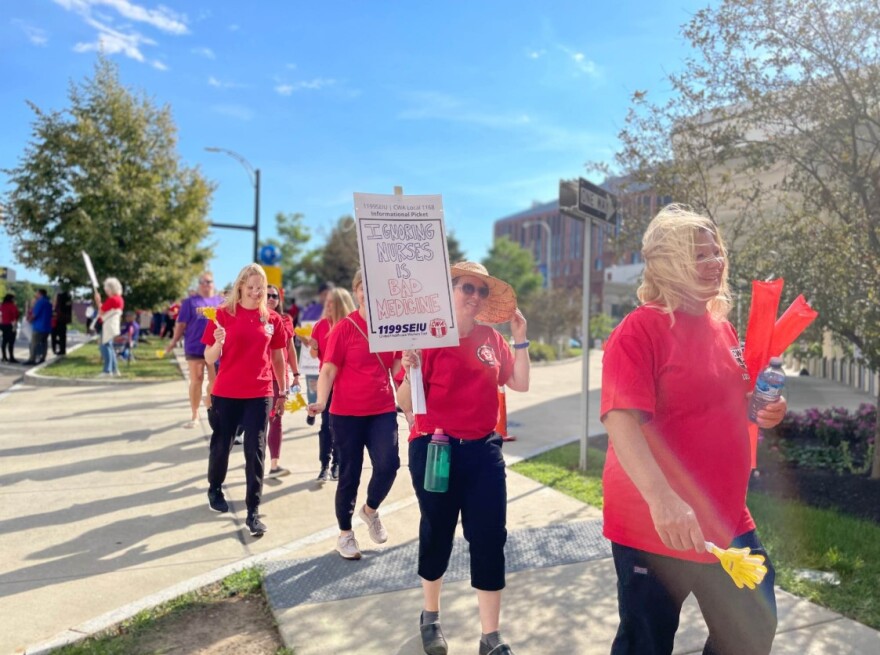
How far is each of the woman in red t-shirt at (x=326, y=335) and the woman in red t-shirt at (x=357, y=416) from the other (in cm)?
130

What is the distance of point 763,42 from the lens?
5859 millimetres

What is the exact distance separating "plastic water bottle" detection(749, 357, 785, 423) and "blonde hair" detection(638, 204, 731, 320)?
0.97 ft

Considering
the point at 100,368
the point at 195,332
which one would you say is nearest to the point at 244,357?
the point at 195,332

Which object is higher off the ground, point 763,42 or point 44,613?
point 763,42

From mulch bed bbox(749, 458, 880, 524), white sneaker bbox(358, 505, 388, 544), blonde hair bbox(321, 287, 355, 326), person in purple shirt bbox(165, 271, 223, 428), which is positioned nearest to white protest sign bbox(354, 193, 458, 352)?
white sneaker bbox(358, 505, 388, 544)

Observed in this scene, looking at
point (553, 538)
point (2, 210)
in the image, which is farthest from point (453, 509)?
point (2, 210)

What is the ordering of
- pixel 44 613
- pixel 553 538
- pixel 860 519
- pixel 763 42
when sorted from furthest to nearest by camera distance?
pixel 763 42
pixel 860 519
pixel 553 538
pixel 44 613

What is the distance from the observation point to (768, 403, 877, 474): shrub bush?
6.89m

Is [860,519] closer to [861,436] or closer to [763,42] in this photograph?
[861,436]

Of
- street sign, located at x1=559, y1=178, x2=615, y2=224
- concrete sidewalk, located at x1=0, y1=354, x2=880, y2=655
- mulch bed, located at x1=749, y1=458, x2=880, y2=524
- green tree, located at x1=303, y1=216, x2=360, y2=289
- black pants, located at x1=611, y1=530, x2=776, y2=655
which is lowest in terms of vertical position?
concrete sidewalk, located at x1=0, y1=354, x2=880, y2=655

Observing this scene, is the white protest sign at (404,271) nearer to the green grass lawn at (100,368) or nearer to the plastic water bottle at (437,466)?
the plastic water bottle at (437,466)

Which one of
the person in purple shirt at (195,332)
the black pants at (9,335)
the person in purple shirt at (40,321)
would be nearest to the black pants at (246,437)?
the person in purple shirt at (195,332)

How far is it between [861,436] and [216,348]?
22.8ft

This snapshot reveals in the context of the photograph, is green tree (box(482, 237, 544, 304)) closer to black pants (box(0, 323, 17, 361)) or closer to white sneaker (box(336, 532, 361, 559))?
black pants (box(0, 323, 17, 361))
